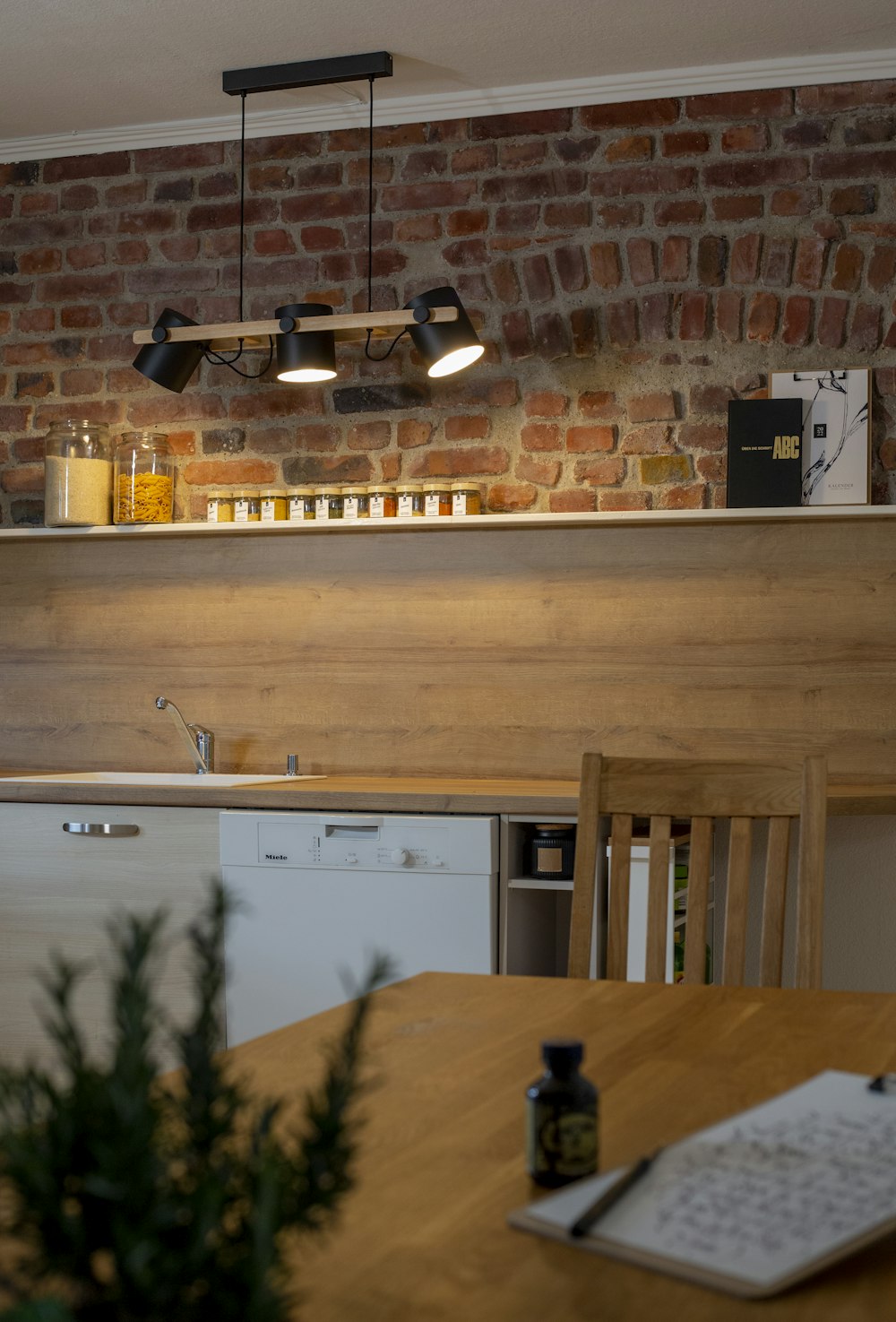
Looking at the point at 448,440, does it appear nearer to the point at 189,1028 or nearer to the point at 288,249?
the point at 288,249

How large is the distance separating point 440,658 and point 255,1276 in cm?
316

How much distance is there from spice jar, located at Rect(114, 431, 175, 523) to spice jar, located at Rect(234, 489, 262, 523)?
9.4 inches

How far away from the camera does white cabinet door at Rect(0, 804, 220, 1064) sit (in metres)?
3.11

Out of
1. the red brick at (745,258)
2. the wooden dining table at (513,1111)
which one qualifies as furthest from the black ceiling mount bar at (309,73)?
the wooden dining table at (513,1111)

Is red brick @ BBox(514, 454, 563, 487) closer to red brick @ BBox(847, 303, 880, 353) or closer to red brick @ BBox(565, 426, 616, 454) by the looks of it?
red brick @ BBox(565, 426, 616, 454)

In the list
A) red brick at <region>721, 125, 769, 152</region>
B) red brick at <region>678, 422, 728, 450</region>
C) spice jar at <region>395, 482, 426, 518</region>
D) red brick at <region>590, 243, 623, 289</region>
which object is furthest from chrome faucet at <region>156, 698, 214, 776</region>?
red brick at <region>721, 125, 769, 152</region>

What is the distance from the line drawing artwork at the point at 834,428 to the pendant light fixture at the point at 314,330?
34.6 inches

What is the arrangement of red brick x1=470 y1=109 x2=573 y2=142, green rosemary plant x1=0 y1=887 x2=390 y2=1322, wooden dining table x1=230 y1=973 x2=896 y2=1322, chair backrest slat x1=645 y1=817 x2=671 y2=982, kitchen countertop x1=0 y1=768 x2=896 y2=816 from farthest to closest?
red brick x1=470 y1=109 x2=573 y2=142 → kitchen countertop x1=0 y1=768 x2=896 y2=816 → chair backrest slat x1=645 y1=817 x2=671 y2=982 → wooden dining table x1=230 y1=973 x2=896 y2=1322 → green rosemary plant x1=0 y1=887 x2=390 y2=1322

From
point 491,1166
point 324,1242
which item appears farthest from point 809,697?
point 324,1242

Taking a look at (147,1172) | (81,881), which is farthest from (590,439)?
(147,1172)

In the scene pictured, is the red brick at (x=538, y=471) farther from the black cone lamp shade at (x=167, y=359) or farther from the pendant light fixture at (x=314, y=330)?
the black cone lamp shade at (x=167, y=359)

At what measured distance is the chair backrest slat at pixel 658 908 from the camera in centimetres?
178

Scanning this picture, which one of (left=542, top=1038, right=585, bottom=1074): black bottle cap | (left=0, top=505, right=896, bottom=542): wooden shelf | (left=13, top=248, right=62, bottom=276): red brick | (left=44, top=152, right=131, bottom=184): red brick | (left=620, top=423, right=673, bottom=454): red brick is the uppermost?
(left=44, top=152, right=131, bottom=184): red brick

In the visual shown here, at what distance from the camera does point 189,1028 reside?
1.82ft
